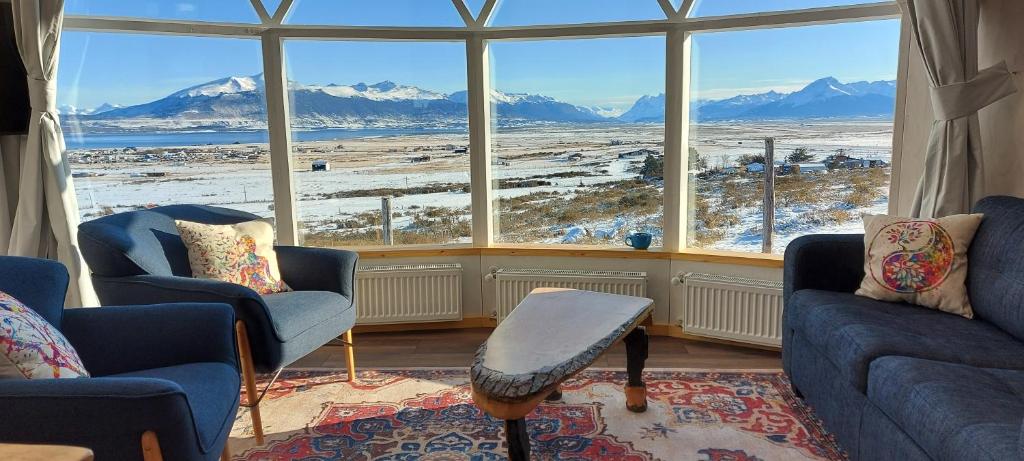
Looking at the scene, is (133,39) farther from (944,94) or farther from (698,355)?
(944,94)

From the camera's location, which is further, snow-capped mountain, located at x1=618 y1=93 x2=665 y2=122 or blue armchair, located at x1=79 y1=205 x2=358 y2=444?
snow-capped mountain, located at x1=618 y1=93 x2=665 y2=122

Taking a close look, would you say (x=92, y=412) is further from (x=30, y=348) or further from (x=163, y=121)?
(x=163, y=121)

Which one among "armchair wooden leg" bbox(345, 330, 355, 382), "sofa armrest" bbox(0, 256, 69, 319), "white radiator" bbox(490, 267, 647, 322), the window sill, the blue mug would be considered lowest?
"armchair wooden leg" bbox(345, 330, 355, 382)

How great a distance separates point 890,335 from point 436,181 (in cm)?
297

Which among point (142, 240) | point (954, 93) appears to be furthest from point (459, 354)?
point (954, 93)

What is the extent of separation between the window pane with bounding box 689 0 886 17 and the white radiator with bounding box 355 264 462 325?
2.29m

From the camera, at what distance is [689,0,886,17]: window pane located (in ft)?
12.3

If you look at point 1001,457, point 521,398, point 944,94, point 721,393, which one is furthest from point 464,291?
point 1001,457

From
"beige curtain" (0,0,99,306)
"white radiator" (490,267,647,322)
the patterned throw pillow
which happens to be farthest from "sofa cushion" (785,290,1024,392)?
"beige curtain" (0,0,99,306)

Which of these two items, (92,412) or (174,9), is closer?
(92,412)

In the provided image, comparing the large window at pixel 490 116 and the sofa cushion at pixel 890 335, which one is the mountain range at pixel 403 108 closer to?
the large window at pixel 490 116

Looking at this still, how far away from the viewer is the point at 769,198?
13.3 feet

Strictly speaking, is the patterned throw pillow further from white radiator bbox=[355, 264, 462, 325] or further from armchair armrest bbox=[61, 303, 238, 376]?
white radiator bbox=[355, 264, 462, 325]

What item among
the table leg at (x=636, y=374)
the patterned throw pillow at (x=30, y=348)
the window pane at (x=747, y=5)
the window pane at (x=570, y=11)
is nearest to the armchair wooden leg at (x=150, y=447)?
the patterned throw pillow at (x=30, y=348)
